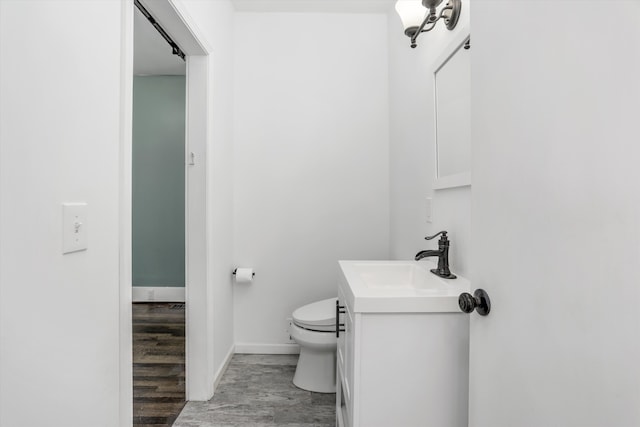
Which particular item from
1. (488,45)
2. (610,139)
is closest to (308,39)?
(488,45)

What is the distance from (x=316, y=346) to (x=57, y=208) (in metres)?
1.55

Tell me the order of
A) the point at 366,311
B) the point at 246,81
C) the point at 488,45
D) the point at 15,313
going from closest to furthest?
the point at 15,313 → the point at 488,45 → the point at 366,311 → the point at 246,81

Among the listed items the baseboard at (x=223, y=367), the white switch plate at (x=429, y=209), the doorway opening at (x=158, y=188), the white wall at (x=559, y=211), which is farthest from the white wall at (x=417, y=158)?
the doorway opening at (x=158, y=188)

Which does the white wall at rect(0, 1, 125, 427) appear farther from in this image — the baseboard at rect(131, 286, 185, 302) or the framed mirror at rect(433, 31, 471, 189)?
the baseboard at rect(131, 286, 185, 302)

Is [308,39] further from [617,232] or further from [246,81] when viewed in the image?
[617,232]

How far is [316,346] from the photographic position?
1995mm

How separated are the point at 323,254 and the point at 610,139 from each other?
7.35ft

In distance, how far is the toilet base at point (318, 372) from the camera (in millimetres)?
2084

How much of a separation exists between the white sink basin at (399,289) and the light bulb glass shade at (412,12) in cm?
119

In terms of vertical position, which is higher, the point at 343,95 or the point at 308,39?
the point at 308,39

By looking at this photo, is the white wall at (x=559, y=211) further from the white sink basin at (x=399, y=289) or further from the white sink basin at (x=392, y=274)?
the white sink basin at (x=392, y=274)

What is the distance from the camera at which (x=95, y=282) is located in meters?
0.91

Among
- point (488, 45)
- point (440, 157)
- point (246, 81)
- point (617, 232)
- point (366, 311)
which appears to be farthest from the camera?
point (246, 81)

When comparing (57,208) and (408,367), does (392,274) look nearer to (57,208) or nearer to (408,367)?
(408,367)
